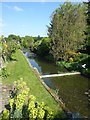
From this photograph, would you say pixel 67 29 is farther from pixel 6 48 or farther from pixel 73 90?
pixel 73 90

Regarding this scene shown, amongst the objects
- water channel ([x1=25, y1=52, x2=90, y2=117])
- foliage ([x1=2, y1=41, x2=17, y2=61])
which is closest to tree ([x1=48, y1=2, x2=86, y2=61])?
foliage ([x1=2, y1=41, x2=17, y2=61])

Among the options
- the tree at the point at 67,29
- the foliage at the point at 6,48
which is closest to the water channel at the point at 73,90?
the foliage at the point at 6,48

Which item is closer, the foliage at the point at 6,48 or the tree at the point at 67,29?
the foliage at the point at 6,48

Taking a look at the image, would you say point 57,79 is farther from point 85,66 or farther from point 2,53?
point 2,53

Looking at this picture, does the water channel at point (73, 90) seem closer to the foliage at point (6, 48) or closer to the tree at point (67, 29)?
the foliage at point (6, 48)

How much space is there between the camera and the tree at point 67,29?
116ft

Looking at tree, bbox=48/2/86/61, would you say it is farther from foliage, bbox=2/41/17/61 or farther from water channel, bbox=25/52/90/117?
water channel, bbox=25/52/90/117

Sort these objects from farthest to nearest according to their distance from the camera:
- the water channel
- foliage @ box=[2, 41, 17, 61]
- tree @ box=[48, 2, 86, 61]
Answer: tree @ box=[48, 2, 86, 61] → foliage @ box=[2, 41, 17, 61] → the water channel

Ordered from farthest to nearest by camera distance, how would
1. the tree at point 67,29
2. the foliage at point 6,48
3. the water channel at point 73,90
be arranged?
the tree at point 67,29
the foliage at point 6,48
the water channel at point 73,90

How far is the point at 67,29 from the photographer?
35.3 m

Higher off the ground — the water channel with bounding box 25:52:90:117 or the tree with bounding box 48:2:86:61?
the tree with bounding box 48:2:86:61

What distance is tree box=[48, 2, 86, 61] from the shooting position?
35.4m

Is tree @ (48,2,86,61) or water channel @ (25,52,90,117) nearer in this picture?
water channel @ (25,52,90,117)

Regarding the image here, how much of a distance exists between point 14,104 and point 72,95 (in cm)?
728
